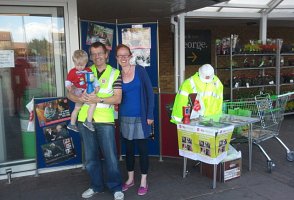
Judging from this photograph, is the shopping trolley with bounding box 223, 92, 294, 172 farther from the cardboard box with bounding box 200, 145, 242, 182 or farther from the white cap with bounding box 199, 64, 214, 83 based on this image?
the white cap with bounding box 199, 64, 214, 83

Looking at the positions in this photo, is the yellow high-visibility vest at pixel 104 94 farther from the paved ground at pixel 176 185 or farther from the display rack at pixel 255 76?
the display rack at pixel 255 76

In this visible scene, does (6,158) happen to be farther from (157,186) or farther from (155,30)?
(155,30)

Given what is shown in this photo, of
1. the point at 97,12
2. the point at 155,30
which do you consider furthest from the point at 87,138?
the point at 97,12

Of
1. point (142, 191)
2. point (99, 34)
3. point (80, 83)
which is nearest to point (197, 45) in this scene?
point (99, 34)

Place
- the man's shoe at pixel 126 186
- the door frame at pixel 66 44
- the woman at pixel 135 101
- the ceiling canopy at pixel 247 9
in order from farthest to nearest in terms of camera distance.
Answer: the ceiling canopy at pixel 247 9 → the door frame at pixel 66 44 → the man's shoe at pixel 126 186 → the woman at pixel 135 101

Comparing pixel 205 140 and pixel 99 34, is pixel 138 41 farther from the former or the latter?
pixel 205 140

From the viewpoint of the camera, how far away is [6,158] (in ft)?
14.4

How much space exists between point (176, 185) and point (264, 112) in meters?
1.48

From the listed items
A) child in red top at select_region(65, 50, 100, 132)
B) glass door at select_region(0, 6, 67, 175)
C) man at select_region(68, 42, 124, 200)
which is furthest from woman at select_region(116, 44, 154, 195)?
glass door at select_region(0, 6, 67, 175)

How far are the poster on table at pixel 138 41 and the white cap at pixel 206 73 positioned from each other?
1.26m

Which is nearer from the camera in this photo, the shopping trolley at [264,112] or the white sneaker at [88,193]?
the white sneaker at [88,193]

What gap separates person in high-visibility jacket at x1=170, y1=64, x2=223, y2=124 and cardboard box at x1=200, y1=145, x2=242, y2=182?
0.64 m

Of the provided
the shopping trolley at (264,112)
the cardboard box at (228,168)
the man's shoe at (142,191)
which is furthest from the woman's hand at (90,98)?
the shopping trolley at (264,112)

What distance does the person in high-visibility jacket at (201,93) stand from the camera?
3926 millimetres
